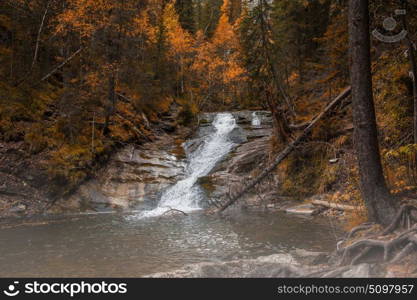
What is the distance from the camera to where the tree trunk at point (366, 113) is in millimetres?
7023

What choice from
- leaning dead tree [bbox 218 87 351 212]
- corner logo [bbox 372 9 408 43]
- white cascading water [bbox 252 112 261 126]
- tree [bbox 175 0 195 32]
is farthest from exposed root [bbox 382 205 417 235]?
tree [bbox 175 0 195 32]

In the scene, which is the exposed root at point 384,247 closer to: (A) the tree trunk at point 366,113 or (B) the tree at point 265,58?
(A) the tree trunk at point 366,113

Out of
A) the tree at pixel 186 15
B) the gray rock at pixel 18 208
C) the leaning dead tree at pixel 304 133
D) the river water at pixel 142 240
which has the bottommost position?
the river water at pixel 142 240

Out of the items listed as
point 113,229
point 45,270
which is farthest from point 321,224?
point 45,270

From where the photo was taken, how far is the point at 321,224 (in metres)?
13.0

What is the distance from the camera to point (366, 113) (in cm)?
707

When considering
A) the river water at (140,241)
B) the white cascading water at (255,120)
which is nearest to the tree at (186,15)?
the white cascading water at (255,120)

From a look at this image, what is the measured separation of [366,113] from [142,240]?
26.0 feet

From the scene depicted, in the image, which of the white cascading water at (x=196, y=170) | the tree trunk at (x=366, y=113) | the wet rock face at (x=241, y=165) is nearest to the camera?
the tree trunk at (x=366, y=113)

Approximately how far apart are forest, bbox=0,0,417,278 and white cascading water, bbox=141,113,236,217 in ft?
9.61

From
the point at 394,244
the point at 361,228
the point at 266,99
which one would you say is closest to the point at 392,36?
the point at 361,228

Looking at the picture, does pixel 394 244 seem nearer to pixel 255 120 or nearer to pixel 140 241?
pixel 140 241

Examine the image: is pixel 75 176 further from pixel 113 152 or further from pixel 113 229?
pixel 113 229

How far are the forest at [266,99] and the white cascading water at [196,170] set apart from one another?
2930 mm
